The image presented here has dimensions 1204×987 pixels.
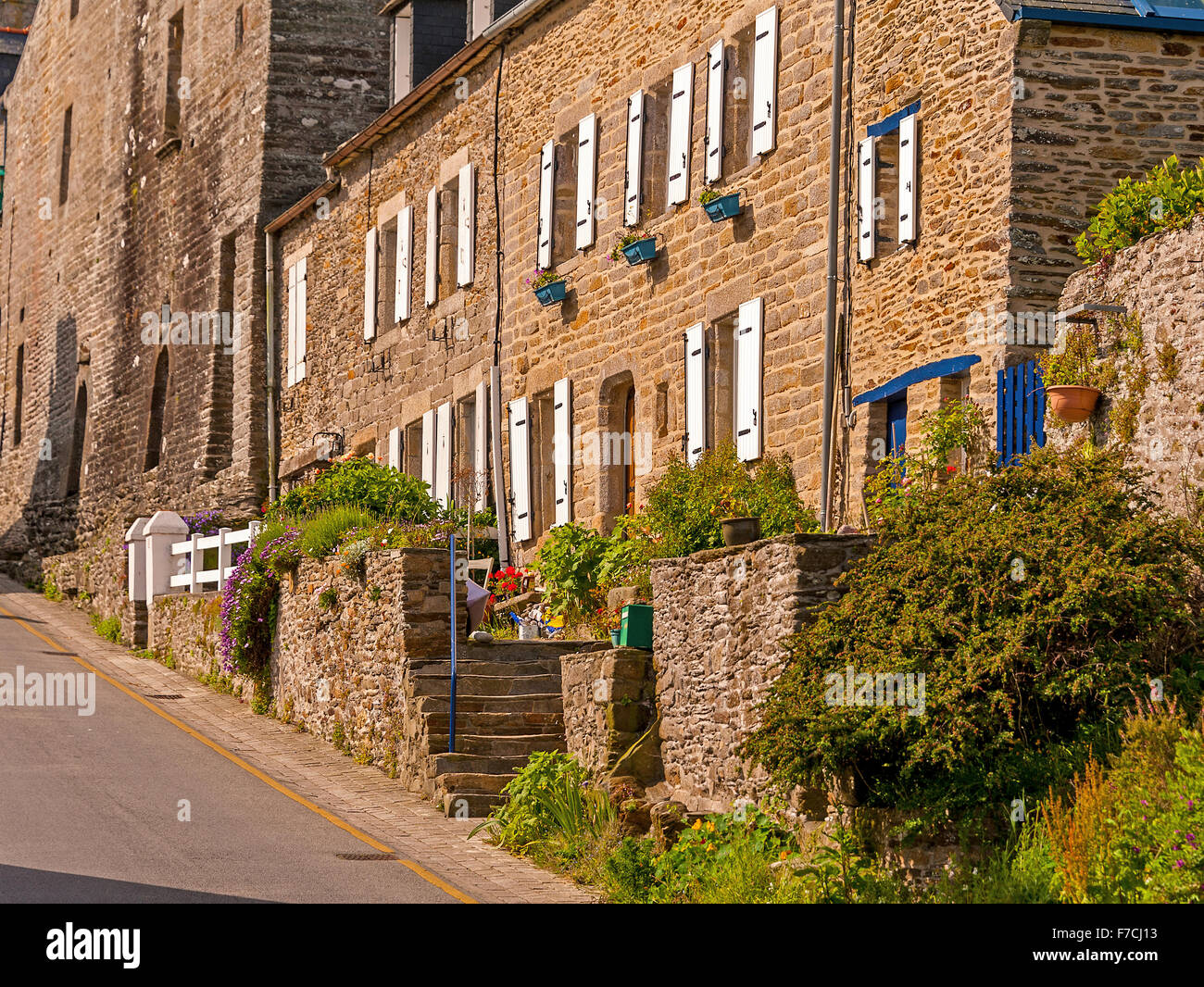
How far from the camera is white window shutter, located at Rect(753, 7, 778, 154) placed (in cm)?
1585

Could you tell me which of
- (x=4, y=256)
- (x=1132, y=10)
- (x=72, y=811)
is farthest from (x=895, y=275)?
(x=4, y=256)

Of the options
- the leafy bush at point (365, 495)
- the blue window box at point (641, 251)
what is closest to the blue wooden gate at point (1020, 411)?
the blue window box at point (641, 251)

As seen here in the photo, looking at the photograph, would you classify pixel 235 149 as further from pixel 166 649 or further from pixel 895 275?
pixel 895 275

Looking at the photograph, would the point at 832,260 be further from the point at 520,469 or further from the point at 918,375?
the point at 520,469

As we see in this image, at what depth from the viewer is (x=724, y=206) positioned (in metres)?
16.3

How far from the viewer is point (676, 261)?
1741cm

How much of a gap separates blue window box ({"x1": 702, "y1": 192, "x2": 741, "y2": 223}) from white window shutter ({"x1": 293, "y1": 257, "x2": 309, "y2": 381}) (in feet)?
36.3

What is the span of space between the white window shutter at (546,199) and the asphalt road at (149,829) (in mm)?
6459

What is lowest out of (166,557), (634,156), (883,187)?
(166,557)

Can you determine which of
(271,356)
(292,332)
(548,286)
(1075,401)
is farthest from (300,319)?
(1075,401)

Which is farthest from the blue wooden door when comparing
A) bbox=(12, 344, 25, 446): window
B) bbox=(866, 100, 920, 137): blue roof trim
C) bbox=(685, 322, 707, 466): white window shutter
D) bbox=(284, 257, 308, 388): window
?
bbox=(12, 344, 25, 446): window

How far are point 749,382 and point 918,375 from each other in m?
2.57

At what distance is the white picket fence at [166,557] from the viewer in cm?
2252

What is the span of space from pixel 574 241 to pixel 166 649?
25.1 feet
